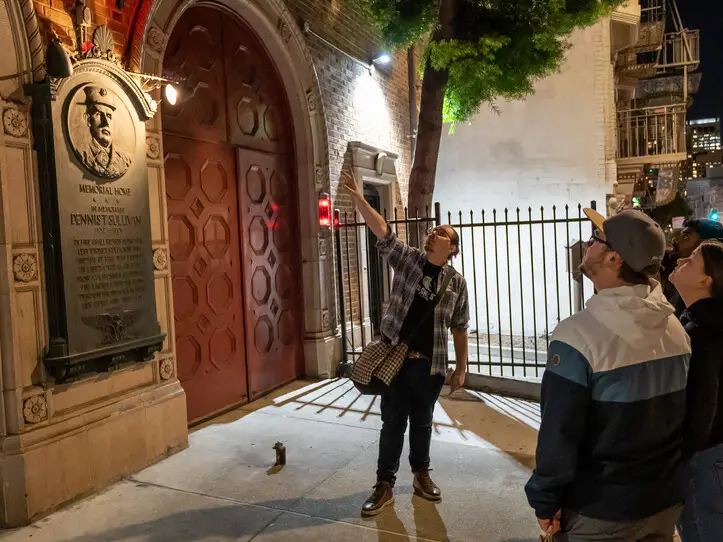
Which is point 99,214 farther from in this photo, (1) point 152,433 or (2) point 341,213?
(2) point 341,213

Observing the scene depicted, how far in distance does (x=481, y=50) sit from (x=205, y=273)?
4.42 metres

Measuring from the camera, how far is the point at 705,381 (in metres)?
2.17

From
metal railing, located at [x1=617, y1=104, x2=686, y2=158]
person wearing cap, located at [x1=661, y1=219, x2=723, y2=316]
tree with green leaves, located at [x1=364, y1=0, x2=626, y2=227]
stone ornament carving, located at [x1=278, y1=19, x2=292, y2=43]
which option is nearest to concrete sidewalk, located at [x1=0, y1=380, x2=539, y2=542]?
person wearing cap, located at [x1=661, y1=219, x2=723, y2=316]

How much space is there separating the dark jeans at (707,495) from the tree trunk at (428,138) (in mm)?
5251

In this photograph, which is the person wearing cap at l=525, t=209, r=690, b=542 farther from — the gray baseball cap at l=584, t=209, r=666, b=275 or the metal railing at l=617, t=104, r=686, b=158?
the metal railing at l=617, t=104, r=686, b=158

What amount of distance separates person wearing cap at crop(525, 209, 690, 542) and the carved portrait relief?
3.64 metres

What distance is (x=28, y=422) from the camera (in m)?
3.82

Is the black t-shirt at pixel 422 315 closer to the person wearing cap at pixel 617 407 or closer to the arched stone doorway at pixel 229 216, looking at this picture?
the person wearing cap at pixel 617 407

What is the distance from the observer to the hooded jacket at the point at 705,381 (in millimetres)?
2158

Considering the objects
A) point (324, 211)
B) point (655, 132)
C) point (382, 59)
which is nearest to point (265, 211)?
point (324, 211)

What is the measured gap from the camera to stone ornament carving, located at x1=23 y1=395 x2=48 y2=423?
3.81 metres

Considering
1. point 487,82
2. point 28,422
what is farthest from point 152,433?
point 487,82

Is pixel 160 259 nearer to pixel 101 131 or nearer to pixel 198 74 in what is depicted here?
pixel 101 131

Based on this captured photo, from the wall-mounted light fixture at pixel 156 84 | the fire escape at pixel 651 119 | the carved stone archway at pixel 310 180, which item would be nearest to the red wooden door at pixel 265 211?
the carved stone archway at pixel 310 180
